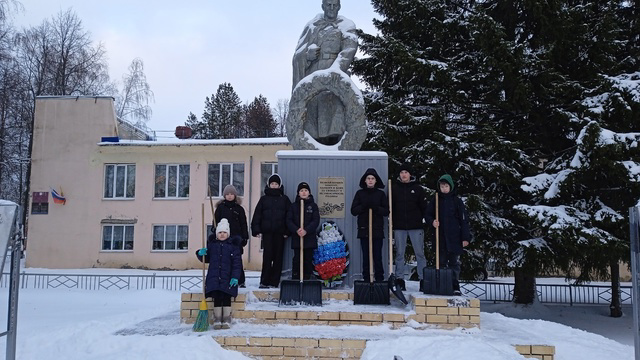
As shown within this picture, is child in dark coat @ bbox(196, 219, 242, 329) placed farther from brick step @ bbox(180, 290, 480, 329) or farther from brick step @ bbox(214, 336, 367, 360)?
brick step @ bbox(214, 336, 367, 360)

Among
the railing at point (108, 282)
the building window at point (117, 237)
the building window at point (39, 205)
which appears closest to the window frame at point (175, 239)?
the building window at point (117, 237)

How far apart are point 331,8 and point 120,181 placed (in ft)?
59.0

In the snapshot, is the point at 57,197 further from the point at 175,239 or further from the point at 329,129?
the point at 329,129

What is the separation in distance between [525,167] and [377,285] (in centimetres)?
603

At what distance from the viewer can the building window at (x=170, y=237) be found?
23.4 meters

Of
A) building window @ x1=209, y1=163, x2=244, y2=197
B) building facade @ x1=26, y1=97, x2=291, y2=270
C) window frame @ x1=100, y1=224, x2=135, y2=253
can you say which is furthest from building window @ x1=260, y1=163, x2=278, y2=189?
window frame @ x1=100, y1=224, x2=135, y2=253

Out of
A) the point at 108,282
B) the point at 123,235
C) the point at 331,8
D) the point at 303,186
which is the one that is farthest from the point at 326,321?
the point at 123,235

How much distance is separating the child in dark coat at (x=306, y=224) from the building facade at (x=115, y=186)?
16336 millimetres

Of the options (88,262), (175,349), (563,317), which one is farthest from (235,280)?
(88,262)

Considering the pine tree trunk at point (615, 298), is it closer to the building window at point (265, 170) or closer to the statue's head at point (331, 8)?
the statue's head at point (331, 8)

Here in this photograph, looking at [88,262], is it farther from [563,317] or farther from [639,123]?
[639,123]

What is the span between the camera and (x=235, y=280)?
5953 mm

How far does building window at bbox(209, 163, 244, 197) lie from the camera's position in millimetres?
23484

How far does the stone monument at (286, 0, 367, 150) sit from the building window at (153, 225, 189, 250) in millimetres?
16091
